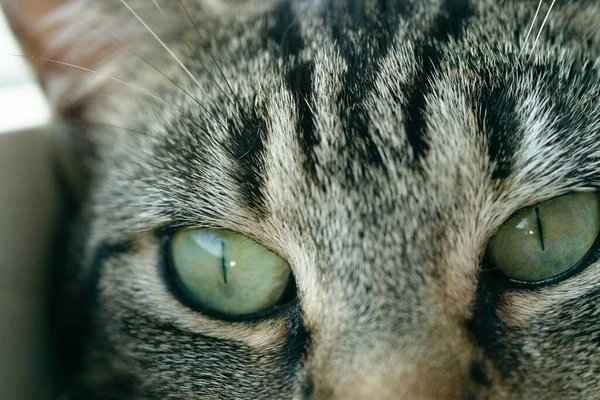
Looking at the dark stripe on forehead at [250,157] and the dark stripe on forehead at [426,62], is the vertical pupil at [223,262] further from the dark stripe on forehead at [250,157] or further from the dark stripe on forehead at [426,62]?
the dark stripe on forehead at [426,62]

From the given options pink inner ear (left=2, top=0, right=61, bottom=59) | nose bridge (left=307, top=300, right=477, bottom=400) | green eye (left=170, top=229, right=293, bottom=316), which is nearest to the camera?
nose bridge (left=307, top=300, right=477, bottom=400)

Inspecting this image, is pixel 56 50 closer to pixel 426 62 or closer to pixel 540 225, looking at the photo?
pixel 426 62

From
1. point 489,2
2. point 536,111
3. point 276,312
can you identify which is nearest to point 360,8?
point 489,2

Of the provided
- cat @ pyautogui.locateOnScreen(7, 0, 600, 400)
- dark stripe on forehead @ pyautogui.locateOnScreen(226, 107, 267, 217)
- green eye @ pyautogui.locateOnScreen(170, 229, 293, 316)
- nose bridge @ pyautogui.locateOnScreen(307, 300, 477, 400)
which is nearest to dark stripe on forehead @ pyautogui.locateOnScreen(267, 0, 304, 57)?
cat @ pyautogui.locateOnScreen(7, 0, 600, 400)

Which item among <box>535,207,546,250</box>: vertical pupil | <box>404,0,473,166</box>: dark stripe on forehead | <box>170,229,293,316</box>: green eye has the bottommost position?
<box>170,229,293,316</box>: green eye

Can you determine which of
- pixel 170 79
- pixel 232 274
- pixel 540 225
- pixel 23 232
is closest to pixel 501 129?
pixel 540 225

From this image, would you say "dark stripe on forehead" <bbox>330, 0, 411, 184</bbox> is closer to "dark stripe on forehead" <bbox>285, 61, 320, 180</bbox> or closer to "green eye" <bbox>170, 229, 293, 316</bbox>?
"dark stripe on forehead" <bbox>285, 61, 320, 180</bbox>

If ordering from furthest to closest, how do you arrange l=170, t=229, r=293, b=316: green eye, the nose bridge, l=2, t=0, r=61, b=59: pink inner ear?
l=2, t=0, r=61, b=59: pink inner ear < l=170, t=229, r=293, b=316: green eye < the nose bridge

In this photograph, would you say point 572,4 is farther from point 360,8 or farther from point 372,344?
point 372,344
